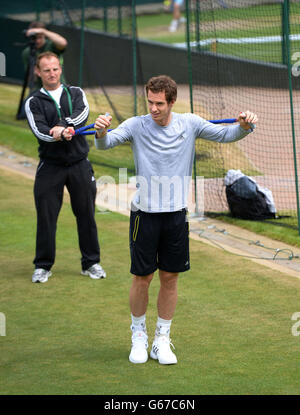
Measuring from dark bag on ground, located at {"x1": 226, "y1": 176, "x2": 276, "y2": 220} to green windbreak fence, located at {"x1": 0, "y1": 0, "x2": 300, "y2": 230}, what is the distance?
35 centimetres

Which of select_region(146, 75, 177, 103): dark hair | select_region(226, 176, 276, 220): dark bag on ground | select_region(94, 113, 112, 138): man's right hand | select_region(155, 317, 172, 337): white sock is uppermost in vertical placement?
select_region(146, 75, 177, 103): dark hair

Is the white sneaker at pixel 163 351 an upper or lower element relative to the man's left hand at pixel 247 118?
lower

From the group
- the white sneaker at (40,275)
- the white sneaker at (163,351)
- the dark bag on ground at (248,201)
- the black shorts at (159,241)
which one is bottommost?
the white sneaker at (163,351)

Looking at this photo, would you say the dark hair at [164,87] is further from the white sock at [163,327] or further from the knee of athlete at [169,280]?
the white sock at [163,327]

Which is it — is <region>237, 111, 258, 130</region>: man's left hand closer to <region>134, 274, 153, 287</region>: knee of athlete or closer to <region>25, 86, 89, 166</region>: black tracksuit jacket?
<region>134, 274, 153, 287</region>: knee of athlete

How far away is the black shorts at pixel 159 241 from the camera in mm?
5773

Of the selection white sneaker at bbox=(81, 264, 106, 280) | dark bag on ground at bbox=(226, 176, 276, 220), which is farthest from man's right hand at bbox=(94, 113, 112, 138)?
dark bag on ground at bbox=(226, 176, 276, 220)

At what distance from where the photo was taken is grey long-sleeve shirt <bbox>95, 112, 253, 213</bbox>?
5652mm

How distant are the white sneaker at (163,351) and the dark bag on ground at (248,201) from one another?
4516 millimetres

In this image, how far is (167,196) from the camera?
5715 mm

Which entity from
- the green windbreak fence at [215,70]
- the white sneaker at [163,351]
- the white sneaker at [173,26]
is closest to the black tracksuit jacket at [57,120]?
the white sneaker at [163,351]

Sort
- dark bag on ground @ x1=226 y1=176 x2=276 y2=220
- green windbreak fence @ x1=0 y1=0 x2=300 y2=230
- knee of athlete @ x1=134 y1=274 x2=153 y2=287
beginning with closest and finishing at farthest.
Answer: knee of athlete @ x1=134 y1=274 x2=153 y2=287 < dark bag on ground @ x1=226 y1=176 x2=276 y2=220 < green windbreak fence @ x1=0 y1=0 x2=300 y2=230

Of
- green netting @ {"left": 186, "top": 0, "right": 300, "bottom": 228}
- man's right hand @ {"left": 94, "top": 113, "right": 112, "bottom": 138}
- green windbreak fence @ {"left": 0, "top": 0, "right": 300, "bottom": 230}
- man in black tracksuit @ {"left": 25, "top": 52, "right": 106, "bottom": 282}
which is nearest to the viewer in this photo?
man's right hand @ {"left": 94, "top": 113, "right": 112, "bottom": 138}

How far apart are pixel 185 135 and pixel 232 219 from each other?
492 centimetres
